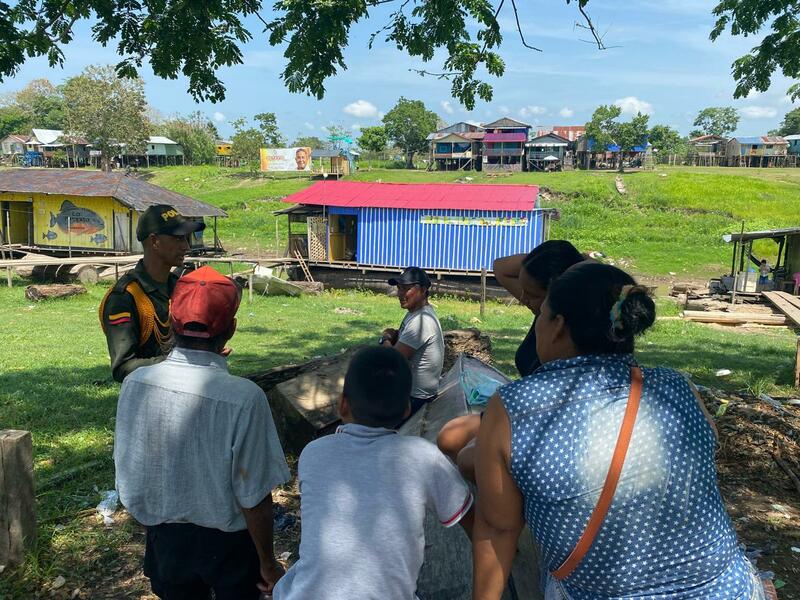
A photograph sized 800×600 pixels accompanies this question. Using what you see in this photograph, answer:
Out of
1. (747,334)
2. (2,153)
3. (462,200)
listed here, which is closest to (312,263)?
(462,200)

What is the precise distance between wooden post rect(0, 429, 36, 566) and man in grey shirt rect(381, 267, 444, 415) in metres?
2.30

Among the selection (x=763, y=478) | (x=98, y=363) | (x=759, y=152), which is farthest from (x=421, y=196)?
(x=759, y=152)

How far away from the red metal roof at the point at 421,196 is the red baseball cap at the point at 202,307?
20.1 metres

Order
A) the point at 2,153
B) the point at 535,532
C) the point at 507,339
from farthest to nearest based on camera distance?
the point at 2,153 → the point at 507,339 → the point at 535,532

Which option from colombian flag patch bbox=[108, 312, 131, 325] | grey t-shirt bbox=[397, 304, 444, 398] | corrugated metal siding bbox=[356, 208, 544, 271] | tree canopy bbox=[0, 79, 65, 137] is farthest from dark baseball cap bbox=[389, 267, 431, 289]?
tree canopy bbox=[0, 79, 65, 137]

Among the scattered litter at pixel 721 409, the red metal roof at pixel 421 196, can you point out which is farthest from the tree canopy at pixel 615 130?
the scattered litter at pixel 721 409

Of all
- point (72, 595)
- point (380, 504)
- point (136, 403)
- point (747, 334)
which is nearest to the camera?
point (380, 504)

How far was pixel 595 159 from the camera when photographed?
201 feet

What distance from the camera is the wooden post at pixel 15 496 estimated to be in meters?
3.27

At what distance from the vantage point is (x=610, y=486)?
152 centimetres

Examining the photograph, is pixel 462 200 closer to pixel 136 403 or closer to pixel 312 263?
pixel 312 263

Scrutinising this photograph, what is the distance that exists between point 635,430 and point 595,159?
64.3 metres

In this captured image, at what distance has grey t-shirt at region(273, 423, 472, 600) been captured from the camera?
69.8 inches

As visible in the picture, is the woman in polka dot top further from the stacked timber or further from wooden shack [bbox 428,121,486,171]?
wooden shack [bbox 428,121,486,171]
